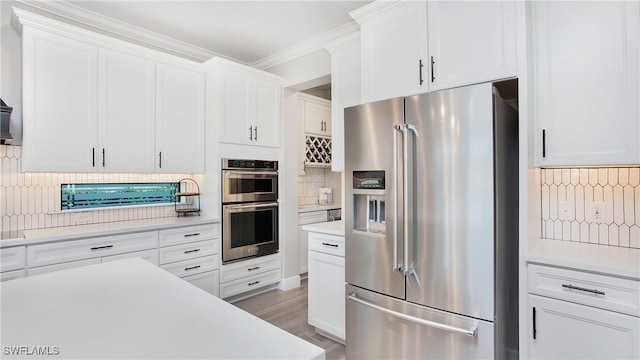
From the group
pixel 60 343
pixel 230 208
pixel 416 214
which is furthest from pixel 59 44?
pixel 416 214

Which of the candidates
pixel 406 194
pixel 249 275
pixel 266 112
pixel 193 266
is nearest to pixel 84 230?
pixel 193 266

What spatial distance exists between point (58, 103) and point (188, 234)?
4.88 feet

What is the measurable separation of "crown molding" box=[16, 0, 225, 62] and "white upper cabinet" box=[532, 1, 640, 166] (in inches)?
128

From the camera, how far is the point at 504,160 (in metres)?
1.79

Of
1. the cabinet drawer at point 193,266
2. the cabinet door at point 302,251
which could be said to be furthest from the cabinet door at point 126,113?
the cabinet door at point 302,251

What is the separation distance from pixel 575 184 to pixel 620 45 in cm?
82

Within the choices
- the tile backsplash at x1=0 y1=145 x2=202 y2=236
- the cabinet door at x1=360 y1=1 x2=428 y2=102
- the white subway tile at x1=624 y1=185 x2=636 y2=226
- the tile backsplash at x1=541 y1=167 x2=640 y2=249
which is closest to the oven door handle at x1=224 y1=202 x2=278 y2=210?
the tile backsplash at x1=0 y1=145 x2=202 y2=236

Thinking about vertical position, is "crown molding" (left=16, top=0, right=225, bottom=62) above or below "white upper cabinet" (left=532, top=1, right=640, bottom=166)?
above

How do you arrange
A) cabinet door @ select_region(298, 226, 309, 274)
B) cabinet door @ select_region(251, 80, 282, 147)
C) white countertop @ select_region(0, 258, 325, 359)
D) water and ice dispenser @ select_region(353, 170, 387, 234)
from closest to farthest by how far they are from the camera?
white countertop @ select_region(0, 258, 325, 359), water and ice dispenser @ select_region(353, 170, 387, 234), cabinet door @ select_region(251, 80, 282, 147), cabinet door @ select_region(298, 226, 309, 274)

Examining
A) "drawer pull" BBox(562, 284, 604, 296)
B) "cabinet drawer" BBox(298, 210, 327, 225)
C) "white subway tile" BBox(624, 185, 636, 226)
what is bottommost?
"drawer pull" BBox(562, 284, 604, 296)

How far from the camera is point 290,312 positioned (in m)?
3.32

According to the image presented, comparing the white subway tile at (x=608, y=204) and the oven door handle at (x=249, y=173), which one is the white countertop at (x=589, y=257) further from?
the oven door handle at (x=249, y=173)

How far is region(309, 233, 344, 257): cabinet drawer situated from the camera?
255cm

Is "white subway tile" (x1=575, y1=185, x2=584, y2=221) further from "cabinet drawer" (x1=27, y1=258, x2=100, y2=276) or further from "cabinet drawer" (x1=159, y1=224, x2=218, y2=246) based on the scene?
"cabinet drawer" (x1=27, y1=258, x2=100, y2=276)
